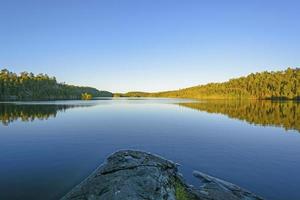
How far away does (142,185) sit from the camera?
37.2 feet

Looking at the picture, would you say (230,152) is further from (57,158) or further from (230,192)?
(57,158)

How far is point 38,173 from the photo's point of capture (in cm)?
1894

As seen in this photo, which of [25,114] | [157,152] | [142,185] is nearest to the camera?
[142,185]

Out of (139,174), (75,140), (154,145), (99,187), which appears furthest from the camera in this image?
(75,140)

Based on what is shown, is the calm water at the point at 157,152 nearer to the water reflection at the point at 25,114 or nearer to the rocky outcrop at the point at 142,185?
the rocky outcrop at the point at 142,185

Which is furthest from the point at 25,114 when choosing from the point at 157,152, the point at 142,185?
the point at 142,185

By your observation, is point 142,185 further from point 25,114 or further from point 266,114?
point 266,114

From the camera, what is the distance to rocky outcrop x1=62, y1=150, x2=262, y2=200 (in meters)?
10.9

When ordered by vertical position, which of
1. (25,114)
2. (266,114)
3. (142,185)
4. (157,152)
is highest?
(142,185)

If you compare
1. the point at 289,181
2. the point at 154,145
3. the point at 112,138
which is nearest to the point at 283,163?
the point at 289,181

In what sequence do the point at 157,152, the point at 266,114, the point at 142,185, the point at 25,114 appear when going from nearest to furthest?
the point at 142,185 < the point at 157,152 < the point at 25,114 < the point at 266,114

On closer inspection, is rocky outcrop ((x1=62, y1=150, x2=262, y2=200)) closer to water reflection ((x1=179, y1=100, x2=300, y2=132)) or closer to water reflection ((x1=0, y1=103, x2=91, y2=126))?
water reflection ((x1=179, y1=100, x2=300, y2=132))

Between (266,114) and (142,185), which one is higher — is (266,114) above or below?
below

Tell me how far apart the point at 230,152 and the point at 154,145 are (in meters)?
9.17
